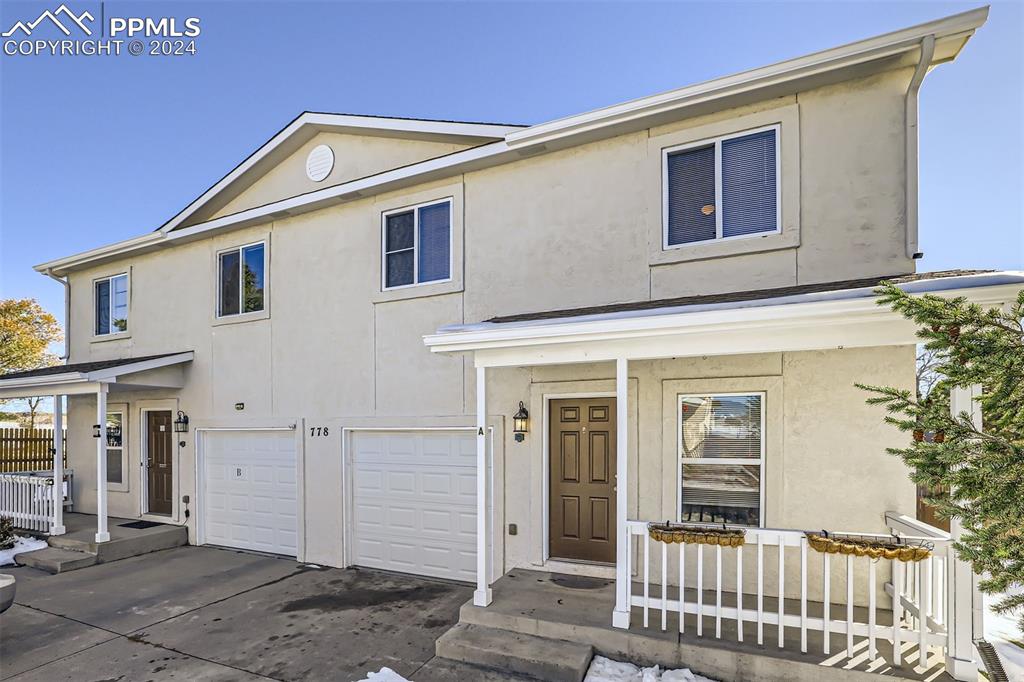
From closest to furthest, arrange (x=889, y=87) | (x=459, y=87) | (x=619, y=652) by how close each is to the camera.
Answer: (x=619, y=652) → (x=889, y=87) → (x=459, y=87)

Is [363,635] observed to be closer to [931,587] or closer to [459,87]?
[931,587]

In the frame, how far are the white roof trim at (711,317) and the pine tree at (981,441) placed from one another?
37.3 inches

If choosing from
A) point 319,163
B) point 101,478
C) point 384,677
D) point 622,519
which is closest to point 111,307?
point 101,478

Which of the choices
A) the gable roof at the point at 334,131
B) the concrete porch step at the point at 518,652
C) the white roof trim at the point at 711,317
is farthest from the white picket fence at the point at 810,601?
the gable roof at the point at 334,131

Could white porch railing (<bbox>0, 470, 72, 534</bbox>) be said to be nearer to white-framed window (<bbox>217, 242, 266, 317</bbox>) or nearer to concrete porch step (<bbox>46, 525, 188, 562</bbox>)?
concrete porch step (<bbox>46, 525, 188, 562</bbox>)

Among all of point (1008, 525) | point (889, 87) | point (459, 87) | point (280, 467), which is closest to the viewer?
point (1008, 525)

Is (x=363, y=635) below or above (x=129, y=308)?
below

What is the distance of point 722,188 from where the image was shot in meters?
5.65

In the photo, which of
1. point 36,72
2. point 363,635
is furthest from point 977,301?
point 36,72

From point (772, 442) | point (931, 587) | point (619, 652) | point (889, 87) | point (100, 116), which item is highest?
point (100, 116)

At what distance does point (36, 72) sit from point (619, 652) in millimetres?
13548

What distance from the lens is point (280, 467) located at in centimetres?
851

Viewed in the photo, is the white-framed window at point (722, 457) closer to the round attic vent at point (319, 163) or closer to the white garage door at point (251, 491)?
the white garage door at point (251, 491)

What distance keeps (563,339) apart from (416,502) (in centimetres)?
380
